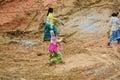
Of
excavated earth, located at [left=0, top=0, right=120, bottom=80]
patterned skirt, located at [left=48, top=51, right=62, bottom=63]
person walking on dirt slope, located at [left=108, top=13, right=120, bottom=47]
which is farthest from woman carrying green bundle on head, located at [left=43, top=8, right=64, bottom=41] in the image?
patterned skirt, located at [left=48, top=51, right=62, bottom=63]

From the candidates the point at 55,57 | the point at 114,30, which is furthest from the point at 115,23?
the point at 55,57

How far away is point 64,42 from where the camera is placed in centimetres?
1382

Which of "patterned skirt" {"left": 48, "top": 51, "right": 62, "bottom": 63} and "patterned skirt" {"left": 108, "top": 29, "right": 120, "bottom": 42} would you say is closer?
"patterned skirt" {"left": 48, "top": 51, "right": 62, "bottom": 63}

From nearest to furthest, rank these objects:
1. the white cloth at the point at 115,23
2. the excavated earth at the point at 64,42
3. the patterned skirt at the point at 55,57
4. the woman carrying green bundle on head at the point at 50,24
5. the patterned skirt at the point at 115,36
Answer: the excavated earth at the point at 64,42
the patterned skirt at the point at 55,57
the white cloth at the point at 115,23
the patterned skirt at the point at 115,36
the woman carrying green bundle on head at the point at 50,24

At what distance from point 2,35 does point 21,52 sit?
106 inches

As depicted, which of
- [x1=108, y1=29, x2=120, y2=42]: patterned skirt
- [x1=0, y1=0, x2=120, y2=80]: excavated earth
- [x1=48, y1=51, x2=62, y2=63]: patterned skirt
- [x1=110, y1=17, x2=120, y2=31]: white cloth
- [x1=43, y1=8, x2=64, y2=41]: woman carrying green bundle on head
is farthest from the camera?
[x1=43, y1=8, x2=64, y2=41]: woman carrying green bundle on head

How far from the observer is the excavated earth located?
10383mm

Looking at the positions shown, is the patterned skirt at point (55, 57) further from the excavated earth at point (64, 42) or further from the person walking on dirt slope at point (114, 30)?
the person walking on dirt slope at point (114, 30)

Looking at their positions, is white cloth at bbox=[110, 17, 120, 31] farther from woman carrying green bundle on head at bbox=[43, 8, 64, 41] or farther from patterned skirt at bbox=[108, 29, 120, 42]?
woman carrying green bundle on head at bbox=[43, 8, 64, 41]

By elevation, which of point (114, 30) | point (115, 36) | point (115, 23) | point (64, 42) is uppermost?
point (115, 23)

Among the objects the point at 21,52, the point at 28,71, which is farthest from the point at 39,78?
the point at 21,52

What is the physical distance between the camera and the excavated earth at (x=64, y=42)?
409 inches

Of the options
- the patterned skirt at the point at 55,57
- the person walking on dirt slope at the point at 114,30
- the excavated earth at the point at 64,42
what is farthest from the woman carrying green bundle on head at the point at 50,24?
the patterned skirt at the point at 55,57

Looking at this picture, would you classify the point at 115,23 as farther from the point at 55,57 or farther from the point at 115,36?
the point at 55,57
